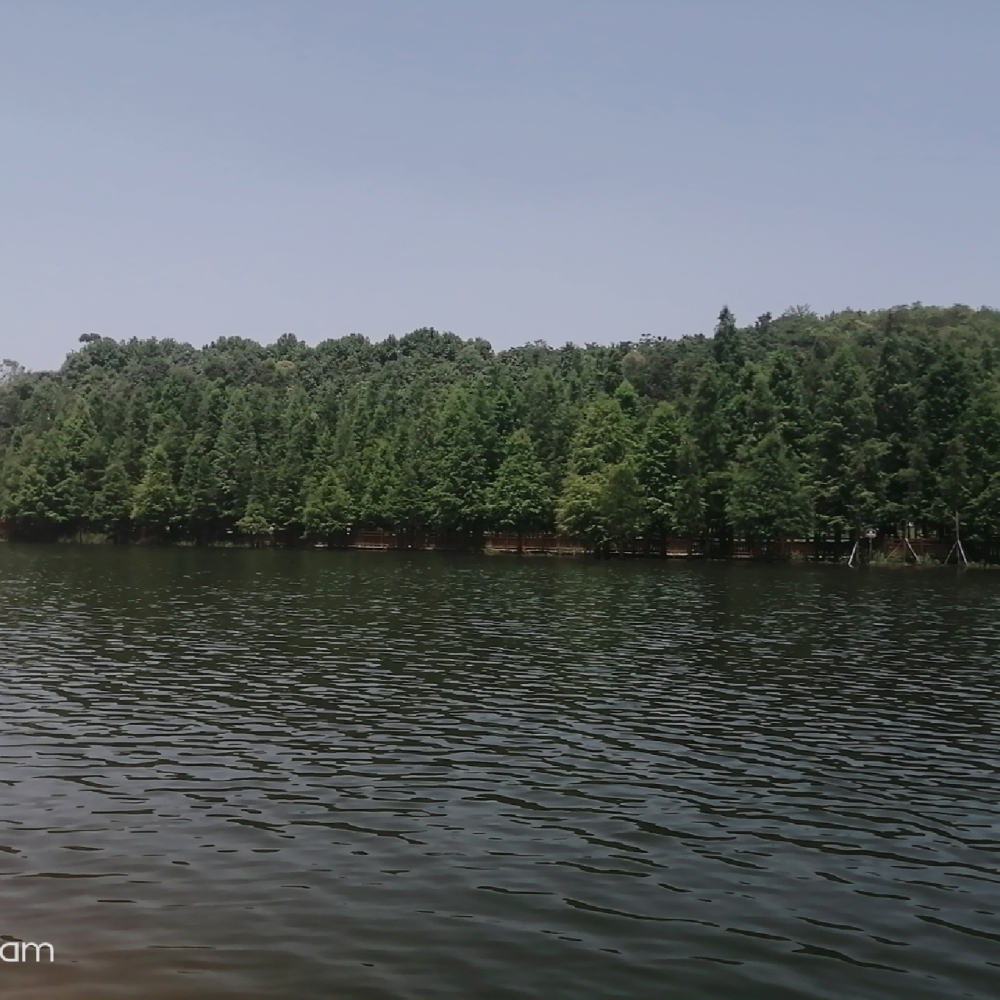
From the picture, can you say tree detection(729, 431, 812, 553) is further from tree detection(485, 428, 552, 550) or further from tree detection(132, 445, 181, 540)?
tree detection(132, 445, 181, 540)

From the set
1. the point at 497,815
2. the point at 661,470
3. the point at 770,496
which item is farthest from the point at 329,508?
the point at 497,815

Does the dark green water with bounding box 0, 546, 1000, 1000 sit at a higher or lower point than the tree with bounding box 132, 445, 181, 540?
lower

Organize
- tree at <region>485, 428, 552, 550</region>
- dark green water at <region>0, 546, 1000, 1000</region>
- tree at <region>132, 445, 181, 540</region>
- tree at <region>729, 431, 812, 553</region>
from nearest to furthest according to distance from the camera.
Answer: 1. dark green water at <region>0, 546, 1000, 1000</region>
2. tree at <region>729, 431, 812, 553</region>
3. tree at <region>485, 428, 552, 550</region>
4. tree at <region>132, 445, 181, 540</region>

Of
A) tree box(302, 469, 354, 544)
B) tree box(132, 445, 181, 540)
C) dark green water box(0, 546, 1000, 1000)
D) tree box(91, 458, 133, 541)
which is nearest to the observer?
dark green water box(0, 546, 1000, 1000)

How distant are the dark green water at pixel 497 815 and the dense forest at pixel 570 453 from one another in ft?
211

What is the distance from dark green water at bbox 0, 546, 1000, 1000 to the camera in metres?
13.8

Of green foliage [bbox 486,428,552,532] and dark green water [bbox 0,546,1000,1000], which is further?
green foliage [bbox 486,428,552,532]

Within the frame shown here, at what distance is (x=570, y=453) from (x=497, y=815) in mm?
106344

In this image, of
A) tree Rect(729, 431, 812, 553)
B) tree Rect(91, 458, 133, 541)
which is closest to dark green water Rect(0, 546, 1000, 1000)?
tree Rect(729, 431, 812, 553)

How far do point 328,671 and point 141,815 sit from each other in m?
15.8

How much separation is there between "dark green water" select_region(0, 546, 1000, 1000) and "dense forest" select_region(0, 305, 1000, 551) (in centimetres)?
6419

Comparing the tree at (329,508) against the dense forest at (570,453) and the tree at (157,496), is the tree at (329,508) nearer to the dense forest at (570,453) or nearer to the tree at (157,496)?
the dense forest at (570,453)

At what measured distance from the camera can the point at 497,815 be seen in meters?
19.9

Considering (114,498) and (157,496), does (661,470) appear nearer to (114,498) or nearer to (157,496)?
(157,496)
